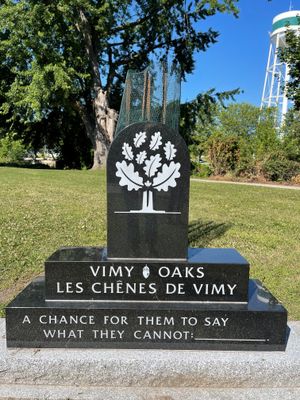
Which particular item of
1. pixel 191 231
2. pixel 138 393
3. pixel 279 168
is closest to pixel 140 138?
pixel 138 393

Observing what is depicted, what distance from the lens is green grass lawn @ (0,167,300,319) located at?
474 cm

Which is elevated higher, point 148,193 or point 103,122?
point 103,122

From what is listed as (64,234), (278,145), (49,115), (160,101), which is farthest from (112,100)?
(160,101)

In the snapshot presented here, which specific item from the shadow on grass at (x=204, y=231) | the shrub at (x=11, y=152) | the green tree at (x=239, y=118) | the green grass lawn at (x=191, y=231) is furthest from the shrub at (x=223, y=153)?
the green tree at (x=239, y=118)

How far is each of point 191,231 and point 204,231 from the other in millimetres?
214

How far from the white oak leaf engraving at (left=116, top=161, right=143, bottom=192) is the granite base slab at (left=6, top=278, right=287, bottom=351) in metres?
0.91

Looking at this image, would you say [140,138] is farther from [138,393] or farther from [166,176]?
[138,393]

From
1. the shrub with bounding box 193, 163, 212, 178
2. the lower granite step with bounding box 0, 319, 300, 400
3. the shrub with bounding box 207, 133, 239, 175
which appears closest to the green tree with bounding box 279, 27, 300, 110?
the shrub with bounding box 207, 133, 239, 175

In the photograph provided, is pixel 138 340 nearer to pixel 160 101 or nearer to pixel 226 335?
pixel 226 335

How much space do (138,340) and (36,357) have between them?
697 millimetres

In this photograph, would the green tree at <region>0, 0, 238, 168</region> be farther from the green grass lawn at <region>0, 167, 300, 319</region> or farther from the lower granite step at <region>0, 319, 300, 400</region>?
the lower granite step at <region>0, 319, 300, 400</region>

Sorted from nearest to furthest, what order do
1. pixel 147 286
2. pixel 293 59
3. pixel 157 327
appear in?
pixel 157 327
pixel 147 286
pixel 293 59

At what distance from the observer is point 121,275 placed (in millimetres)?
3059

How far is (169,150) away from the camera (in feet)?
10.2
